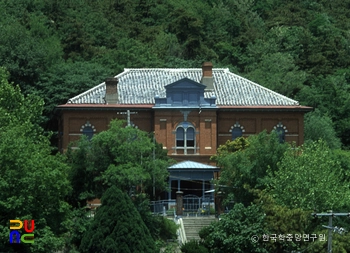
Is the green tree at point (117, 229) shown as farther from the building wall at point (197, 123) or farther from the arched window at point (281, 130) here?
the arched window at point (281, 130)

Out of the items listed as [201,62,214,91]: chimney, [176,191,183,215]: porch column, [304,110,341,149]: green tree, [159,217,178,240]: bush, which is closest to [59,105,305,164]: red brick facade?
[201,62,214,91]: chimney

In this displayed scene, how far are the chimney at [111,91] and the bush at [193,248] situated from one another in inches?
793

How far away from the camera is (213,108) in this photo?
3666 inches

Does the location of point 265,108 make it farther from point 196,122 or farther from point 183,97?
point 183,97

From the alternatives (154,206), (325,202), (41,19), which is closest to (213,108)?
(154,206)

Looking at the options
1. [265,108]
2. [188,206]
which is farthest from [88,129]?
[265,108]

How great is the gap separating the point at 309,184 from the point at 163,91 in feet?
68.7

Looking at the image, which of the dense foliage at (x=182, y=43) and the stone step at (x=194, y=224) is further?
the dense foliage at (x=182, y=43)

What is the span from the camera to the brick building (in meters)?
93.1

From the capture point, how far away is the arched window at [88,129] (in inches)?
3691

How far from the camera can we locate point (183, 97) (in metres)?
93.1

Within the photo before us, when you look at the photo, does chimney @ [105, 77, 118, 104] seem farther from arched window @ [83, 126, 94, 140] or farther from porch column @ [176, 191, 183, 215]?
porch column @ [176, 191, 183, 215]

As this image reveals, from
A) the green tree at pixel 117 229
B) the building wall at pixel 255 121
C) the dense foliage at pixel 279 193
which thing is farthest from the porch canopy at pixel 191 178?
the green tree at pixel 117 229

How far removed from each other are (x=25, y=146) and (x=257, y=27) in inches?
2786
